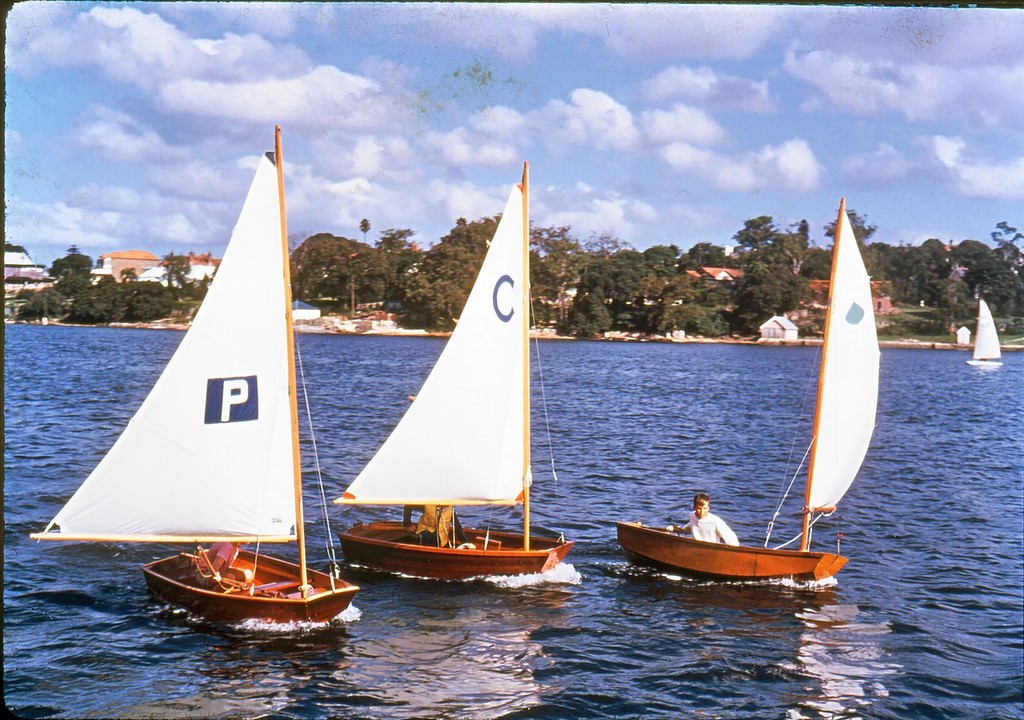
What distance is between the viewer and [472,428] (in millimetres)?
20984

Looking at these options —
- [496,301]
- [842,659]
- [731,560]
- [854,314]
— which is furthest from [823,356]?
[496,301]

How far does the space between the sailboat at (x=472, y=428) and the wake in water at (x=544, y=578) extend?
0.79 ft

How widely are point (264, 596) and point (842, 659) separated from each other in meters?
10.3

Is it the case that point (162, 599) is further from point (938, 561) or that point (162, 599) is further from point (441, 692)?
point (938, 561)

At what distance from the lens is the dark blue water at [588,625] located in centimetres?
1536

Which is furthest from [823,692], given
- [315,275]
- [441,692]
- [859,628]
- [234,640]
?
[315,275]

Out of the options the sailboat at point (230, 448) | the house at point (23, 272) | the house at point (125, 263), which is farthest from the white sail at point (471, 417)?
the house at point (125, 263)

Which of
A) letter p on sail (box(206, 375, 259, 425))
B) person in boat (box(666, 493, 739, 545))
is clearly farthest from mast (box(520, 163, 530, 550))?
letter p on sail (box(206, 375, 259, 425))

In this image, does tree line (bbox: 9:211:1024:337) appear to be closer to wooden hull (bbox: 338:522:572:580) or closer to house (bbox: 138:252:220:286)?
house (bbox: 138:252:220:286)

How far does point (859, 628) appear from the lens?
19438 mm

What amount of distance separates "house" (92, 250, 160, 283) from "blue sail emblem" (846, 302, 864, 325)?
202 feet

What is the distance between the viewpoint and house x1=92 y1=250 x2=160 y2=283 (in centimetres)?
7238

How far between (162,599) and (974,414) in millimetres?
56757

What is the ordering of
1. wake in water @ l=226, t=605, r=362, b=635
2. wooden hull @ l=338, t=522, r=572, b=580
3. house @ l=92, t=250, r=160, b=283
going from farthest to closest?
house @ l=92, t=250, r=160, b=283, wooden hull @ l=338, t=522, r=572, b=580, wake in water @ l=226, t=605, r=362, b=635
